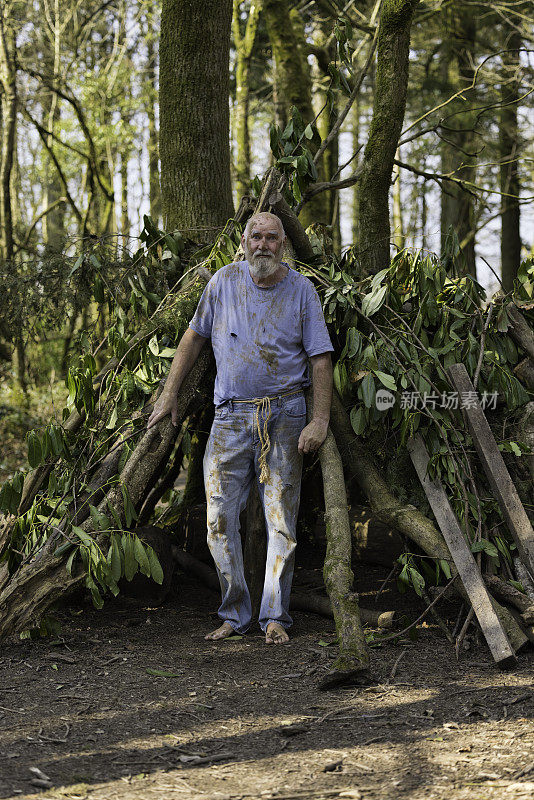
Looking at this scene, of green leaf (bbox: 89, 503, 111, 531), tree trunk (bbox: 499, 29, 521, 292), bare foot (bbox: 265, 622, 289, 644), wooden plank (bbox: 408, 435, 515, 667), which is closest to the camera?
wooden plank (bbox: 408, 435, 515, 667)

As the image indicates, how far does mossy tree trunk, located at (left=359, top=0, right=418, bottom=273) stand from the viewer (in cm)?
525

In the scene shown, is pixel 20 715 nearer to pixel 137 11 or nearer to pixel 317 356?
pixel 317 356

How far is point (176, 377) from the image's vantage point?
4254mm

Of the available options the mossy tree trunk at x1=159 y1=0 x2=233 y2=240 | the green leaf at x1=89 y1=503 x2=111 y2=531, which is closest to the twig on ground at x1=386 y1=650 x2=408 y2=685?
the green leaf at x1=89 y1=503 x2=111 y2=531

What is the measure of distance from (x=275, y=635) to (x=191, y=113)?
3533 millimetres

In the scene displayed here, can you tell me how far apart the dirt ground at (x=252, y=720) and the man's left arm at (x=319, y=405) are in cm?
100

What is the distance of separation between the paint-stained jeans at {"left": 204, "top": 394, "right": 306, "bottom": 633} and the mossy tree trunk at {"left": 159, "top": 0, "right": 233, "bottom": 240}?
6.15 ft

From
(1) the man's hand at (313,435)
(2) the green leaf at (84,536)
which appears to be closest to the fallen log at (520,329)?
(1) the man's hand at (313,435)

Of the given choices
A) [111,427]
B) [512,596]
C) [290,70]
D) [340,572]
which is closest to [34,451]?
[111,427]

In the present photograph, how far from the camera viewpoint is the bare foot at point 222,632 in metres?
4.10

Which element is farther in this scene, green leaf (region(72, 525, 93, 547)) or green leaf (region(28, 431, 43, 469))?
green leaf (region(28, 431, 43, 469))

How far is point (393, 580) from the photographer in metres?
4.94

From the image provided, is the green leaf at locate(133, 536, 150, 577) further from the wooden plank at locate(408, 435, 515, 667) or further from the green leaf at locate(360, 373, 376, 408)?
the wooden plank at locate(408, 435, 515, 667)

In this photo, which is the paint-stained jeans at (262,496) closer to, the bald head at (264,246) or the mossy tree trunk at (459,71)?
the bald head at (264,246)
